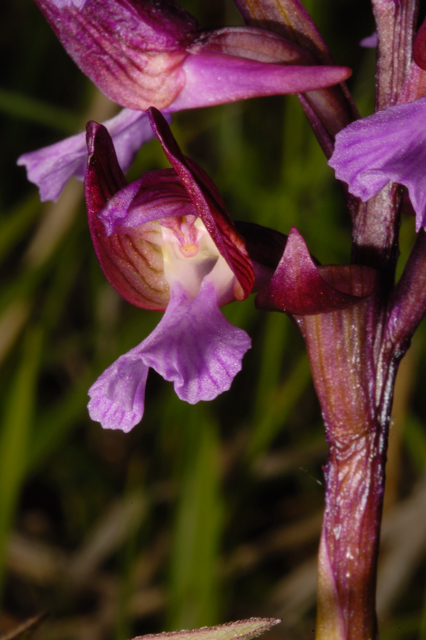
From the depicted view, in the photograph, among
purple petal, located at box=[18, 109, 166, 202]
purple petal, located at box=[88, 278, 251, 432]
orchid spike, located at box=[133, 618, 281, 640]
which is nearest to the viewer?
orchid spike, located at box=[133, 618, 281, 640]

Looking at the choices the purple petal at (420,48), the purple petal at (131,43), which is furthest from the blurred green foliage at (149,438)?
the purple petal at (420,48)

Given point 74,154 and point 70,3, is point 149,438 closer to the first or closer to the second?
point 74,154

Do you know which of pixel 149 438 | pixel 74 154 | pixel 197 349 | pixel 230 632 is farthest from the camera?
pixel 149 438

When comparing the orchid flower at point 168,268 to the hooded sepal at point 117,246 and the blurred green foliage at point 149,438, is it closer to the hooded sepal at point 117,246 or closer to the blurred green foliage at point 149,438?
the hooded sepal at point 117,246

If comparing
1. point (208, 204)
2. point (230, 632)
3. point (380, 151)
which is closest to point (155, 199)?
point (208, 204)

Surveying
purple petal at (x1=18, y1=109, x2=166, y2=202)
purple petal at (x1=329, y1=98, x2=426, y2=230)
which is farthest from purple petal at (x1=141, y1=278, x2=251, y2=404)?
purple petal at (x1=18, y1=109, x2=166, y2=202)

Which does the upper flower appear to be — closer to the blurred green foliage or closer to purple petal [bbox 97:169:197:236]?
purple petal [bbox 97:169:197:236]

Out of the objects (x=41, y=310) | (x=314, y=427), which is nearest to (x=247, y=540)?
(x=314, y=427)
